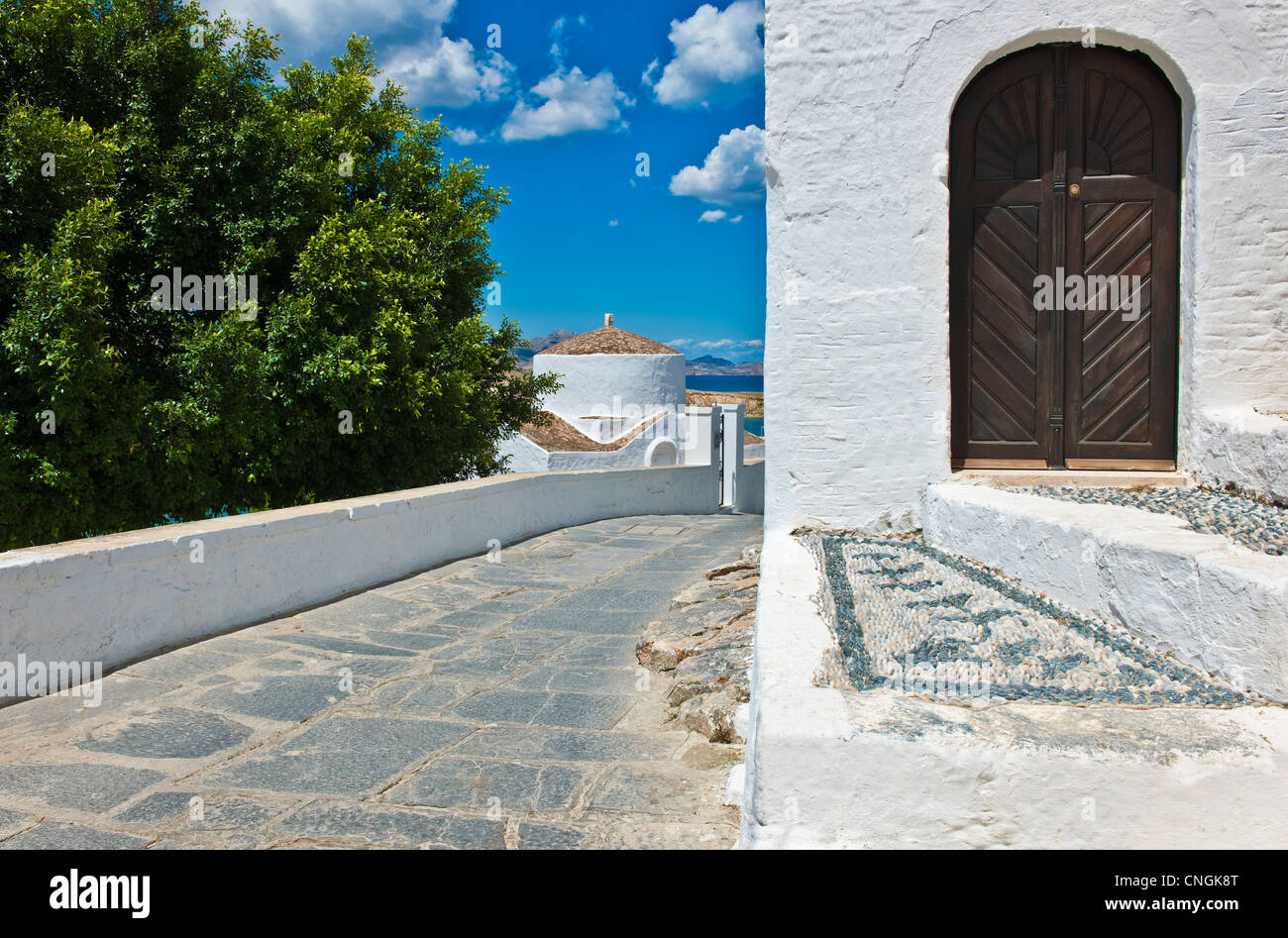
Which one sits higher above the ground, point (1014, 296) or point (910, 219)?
point (910, 219)

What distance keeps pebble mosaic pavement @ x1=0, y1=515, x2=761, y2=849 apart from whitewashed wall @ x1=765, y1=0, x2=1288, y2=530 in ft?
5.42

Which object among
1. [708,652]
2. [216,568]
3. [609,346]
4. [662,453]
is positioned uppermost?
[609,346]

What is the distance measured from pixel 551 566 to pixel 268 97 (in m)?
7.17

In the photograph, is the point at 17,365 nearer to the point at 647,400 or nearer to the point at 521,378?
the point at 521,378

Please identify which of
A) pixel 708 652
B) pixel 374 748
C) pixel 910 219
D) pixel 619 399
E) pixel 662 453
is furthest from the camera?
pixel 619 399

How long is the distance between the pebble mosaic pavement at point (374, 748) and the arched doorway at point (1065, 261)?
8.36ft

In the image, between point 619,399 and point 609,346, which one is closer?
point 619,399

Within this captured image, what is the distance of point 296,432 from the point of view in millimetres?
9742

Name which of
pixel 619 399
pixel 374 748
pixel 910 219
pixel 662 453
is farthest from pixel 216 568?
pixel 619 399

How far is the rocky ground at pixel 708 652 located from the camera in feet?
12.1

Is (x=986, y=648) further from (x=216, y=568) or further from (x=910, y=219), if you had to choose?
(x=216, y=568)

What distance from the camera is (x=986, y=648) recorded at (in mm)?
2770

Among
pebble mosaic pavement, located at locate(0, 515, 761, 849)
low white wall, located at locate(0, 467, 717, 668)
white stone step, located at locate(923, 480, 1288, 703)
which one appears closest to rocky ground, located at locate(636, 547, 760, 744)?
pebble mosaic pavement, located at locate(0, 515, 761, 849)

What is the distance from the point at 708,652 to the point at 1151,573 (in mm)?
2146
